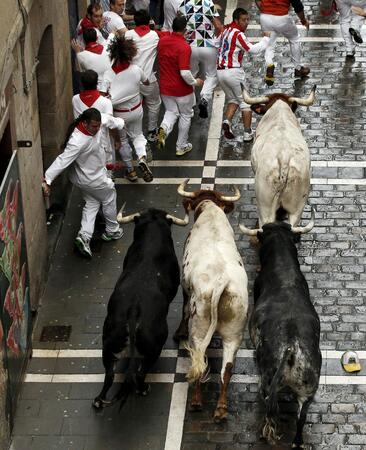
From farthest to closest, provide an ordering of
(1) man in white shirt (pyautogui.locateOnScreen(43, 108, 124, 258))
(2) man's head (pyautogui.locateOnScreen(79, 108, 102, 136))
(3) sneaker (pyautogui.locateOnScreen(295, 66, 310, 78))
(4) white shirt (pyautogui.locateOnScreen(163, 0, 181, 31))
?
1. (3) sneaker (pyautogui.locateOnScreen(295, 66, 310, 78))
2. (4) white shirt (pyautogui.locateOnScreen(163, 0, 181, 31))
3. (1) man in white shirt (pyautogui.locateOnScreen(43, 108, 124, 258))
4. (2) man's head (pyautogui.locateOnScreen(79, 108, 102, 136))

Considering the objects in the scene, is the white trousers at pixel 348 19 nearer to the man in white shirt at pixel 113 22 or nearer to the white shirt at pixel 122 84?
the man in white shirt at pixel 113 22

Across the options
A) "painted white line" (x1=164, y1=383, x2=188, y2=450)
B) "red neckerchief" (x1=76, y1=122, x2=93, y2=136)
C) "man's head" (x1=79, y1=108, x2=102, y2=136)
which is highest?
"man's head" (x1=79, y1=108, x2=102, y2=136)

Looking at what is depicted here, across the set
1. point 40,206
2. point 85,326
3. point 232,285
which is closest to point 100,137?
point 40,206

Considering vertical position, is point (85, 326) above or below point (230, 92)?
below

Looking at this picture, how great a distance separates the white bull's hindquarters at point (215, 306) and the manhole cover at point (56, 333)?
199 centimetres

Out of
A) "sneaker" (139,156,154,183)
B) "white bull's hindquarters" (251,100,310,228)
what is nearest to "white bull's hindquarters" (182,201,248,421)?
"white bull's hindquarters" (251,100,310,228)

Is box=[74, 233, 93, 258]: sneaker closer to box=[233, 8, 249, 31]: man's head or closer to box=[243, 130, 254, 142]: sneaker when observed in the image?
box=[243, 130, 254, 142]: sneaker

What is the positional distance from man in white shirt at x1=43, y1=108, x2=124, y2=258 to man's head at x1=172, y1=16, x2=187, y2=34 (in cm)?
228

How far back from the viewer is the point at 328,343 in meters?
14.9

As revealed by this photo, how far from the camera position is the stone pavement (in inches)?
535

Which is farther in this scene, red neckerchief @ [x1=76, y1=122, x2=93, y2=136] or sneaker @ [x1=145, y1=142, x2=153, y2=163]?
sneaker @ [x1=145, y1=142, x2=153, y2=163]

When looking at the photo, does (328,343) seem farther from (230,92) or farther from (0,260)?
(230,92)

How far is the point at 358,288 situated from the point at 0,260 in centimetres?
527

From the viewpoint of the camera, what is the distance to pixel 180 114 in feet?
62.0
